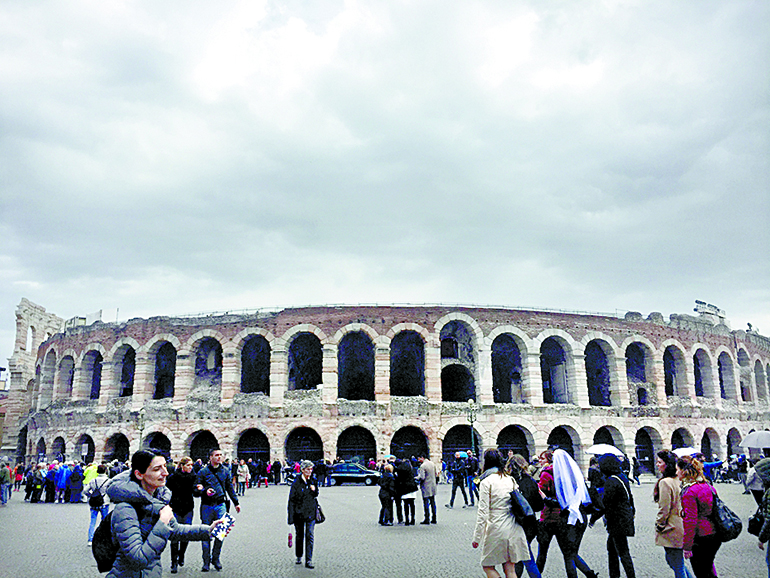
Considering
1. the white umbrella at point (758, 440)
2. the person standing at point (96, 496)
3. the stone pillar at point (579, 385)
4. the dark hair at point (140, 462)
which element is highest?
the stone pillar at point (579, 385)

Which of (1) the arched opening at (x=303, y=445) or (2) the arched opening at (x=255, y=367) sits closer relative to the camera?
(1) the arched opening at (x=303, y=445)

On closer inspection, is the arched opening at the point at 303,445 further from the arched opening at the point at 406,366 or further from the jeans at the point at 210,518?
the jeans at the point at 210,518

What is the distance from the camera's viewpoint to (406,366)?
31.0 meters

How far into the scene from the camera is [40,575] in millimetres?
7863

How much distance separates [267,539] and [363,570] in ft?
10.6

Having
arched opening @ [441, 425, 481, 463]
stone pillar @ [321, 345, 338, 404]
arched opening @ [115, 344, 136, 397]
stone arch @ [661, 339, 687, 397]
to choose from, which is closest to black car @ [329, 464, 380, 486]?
stone pillar @ [321, 345, 338, 404]

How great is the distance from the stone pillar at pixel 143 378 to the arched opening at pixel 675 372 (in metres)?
26.4

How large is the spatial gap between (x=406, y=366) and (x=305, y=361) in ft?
17.5

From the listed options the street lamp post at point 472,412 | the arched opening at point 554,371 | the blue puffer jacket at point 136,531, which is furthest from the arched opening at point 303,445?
the blue puffer jacket at point 136,531

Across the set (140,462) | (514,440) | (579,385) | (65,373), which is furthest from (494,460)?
(65,373)

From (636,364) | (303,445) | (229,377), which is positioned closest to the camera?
(229,377)

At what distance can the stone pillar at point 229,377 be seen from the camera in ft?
88.6

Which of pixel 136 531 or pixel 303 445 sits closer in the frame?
pixel 136 531

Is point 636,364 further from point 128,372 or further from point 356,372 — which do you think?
point 128,372
